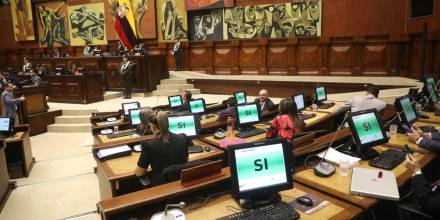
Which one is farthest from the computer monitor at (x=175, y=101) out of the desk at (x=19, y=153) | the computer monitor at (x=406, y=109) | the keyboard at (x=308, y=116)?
the computer monitor at (x=406, y=109)

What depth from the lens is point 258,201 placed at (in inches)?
105

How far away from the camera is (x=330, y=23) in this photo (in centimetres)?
1167

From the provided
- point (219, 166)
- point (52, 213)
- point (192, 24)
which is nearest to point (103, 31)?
point (192, 24)

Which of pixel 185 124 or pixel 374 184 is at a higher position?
pixel 185 124

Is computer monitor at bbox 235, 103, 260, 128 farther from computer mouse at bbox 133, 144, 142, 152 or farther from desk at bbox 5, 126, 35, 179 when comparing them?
desk at bbox 5, 126, 35, 179

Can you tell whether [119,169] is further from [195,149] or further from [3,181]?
[3,181]

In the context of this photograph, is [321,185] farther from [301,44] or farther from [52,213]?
[301,44]

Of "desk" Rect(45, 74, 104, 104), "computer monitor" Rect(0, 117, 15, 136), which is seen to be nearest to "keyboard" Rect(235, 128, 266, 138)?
"computer monitor" Rect(0, 117, 15, 136)

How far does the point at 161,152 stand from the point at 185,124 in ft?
4.90

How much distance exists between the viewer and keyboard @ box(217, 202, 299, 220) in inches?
95.1

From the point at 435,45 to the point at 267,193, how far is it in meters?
8.77

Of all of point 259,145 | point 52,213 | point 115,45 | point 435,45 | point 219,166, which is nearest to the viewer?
point 259,145

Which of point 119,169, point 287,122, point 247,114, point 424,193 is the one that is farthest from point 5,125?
point 424,193

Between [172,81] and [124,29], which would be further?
[124,29]
